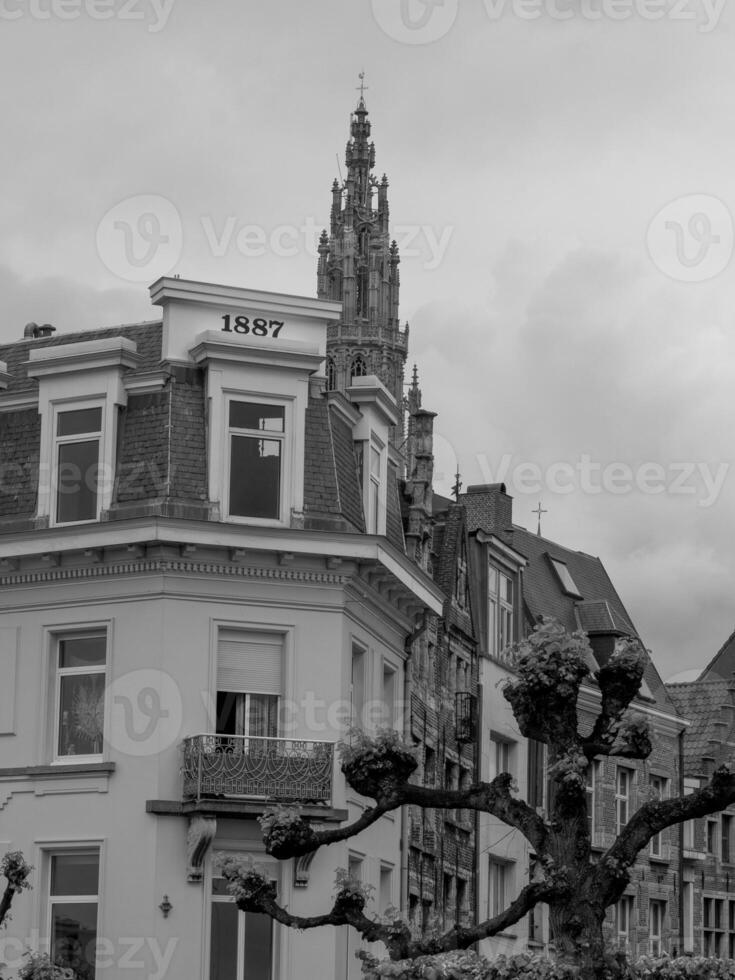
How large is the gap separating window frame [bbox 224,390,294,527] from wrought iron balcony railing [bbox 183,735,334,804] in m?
3.57

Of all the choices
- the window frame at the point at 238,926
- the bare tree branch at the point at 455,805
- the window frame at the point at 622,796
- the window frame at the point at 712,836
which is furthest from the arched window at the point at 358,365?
the bare tree branch at the point at 455,805

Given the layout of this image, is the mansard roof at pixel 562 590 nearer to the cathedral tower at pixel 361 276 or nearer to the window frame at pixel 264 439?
the window frame at pixel 264 439

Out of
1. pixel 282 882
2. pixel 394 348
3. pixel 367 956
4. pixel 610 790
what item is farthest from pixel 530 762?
pixel 394 348

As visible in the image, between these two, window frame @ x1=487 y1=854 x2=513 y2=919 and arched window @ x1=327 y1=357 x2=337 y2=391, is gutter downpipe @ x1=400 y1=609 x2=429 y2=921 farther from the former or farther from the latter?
arched window @ x1=327 y1=357 x2=337 y2=391

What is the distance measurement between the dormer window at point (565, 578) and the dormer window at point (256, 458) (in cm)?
2776

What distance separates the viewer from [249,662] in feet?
108

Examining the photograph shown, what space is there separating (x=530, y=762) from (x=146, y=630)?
2010 centimetres

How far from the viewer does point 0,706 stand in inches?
1313

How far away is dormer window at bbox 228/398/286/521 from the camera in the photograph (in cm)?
3328

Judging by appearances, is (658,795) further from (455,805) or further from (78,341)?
(455,805)

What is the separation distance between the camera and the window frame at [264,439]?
33.1 metres

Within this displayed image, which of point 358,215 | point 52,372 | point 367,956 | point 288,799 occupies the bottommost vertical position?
Answer: point 367,956

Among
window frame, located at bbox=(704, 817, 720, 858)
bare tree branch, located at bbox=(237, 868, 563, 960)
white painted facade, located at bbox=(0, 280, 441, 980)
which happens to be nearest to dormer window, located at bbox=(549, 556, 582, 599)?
window frame, located at bbox=(704, 817, 720, 858)

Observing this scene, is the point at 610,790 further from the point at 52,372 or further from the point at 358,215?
the point at 358,215
